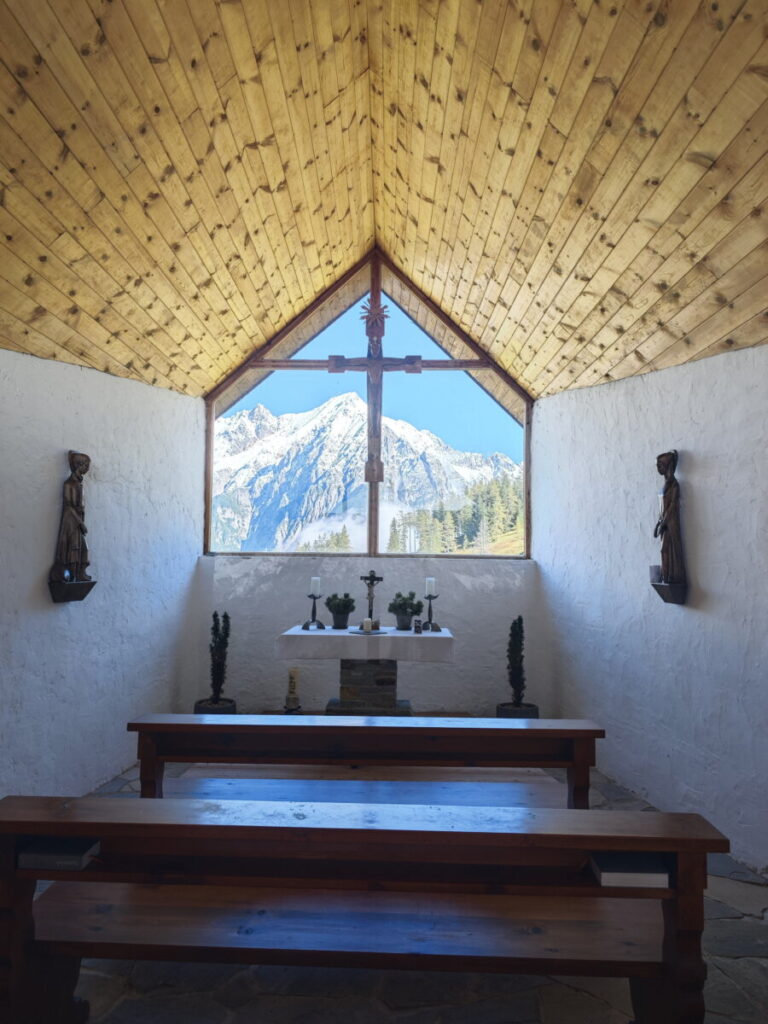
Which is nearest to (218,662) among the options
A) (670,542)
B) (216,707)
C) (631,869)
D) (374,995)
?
(216,707)

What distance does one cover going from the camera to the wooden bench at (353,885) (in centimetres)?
192

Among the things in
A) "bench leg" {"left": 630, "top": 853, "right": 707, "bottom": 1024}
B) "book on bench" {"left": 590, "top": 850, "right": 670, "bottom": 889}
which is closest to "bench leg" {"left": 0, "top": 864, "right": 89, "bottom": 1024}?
"book on bench" {"left": 590, "top": 850, "right": 670, "bottom": 889}

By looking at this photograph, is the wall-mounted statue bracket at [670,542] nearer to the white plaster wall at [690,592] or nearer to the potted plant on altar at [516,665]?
the white plaster wall at [690,592]

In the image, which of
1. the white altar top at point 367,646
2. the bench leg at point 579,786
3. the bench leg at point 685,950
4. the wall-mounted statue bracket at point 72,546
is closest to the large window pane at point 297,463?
the white altar top at point 367,646

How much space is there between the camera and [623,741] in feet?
15.3

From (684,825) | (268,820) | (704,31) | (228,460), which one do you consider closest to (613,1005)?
(684,825)

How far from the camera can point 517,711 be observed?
223 inches

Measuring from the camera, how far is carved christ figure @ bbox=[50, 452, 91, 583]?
13.6 feet

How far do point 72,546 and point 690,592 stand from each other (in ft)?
11.4

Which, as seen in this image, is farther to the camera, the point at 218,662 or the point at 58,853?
the point at 218,662

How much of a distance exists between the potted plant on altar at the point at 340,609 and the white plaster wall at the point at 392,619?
30.6 inches

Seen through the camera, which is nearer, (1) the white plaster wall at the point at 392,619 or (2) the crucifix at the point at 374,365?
(1) the white plaster wall at the point at 392,619

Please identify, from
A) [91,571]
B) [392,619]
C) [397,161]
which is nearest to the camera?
[91,571]

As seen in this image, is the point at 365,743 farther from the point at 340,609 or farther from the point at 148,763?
the point at 340,609
